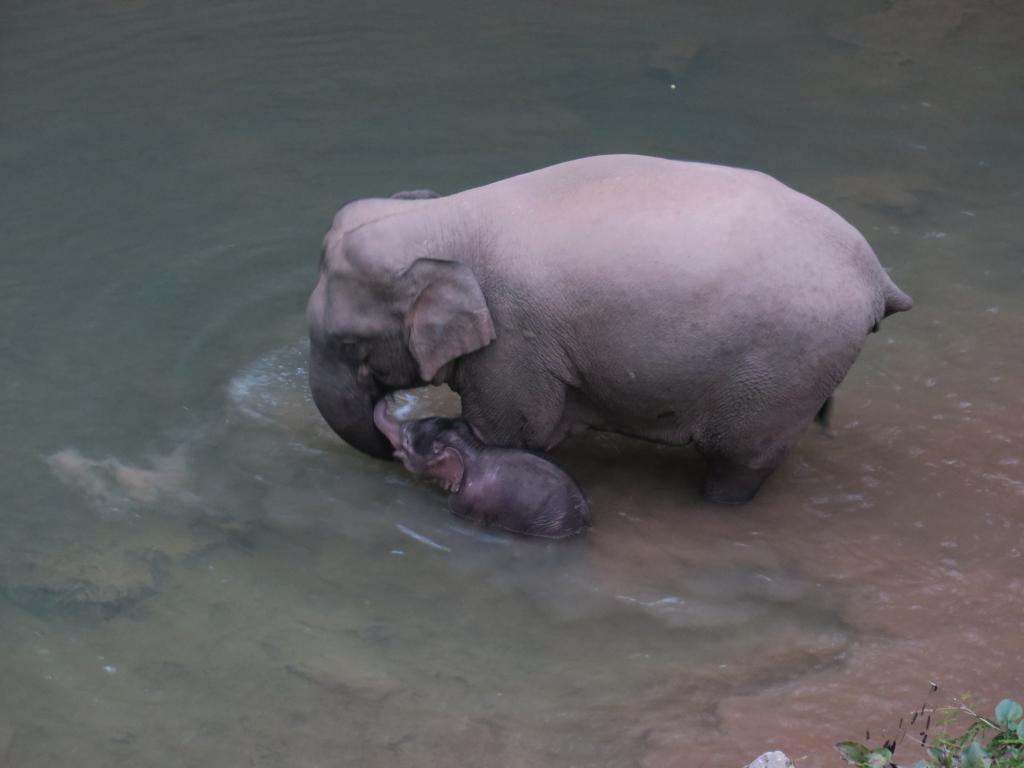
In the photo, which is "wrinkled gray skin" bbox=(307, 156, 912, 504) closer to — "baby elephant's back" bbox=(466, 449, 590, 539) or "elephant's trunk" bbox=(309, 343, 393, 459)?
"elephant's trunk" bbox=(309, 343, 393, 459)

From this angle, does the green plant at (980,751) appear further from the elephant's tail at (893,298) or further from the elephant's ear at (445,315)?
the elephant's ear at (445,315)

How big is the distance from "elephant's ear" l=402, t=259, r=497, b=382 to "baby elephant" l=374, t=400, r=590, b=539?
395mm

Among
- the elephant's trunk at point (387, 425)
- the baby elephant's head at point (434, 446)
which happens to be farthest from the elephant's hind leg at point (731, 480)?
the elephant's trunk at point (387, 425)

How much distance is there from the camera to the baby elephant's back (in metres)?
6.08

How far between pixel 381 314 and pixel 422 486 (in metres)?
1.00

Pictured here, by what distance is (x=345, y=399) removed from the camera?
248 inches

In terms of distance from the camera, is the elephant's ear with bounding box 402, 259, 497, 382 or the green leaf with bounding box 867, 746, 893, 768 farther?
the elephant's ear with bounding box 402, 259, 497, 382

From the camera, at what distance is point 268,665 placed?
545cm

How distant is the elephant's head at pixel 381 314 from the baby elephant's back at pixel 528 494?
0.48 m

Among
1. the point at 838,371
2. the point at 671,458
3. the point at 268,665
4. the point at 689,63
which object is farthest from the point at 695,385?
the point at 689,63

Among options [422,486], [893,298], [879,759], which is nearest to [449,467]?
[422,486]

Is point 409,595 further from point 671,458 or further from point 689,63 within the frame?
point 689,63

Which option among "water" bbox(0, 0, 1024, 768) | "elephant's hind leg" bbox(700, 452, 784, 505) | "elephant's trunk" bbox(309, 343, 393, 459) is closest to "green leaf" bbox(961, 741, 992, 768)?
"water" bbox(0, 0, 1024, 768)

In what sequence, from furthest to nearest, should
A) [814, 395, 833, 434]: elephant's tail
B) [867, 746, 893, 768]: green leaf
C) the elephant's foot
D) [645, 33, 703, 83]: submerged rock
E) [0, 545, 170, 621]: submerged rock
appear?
1. [645, 33, 703, 83]: submerged rock
2. [814, 395, 833, 434]: elephant's tail
3. the elephant's foot
4. [0, 545, 170, 621]: submerged rock
5. [867, 746, 893, 768]: green leaf
